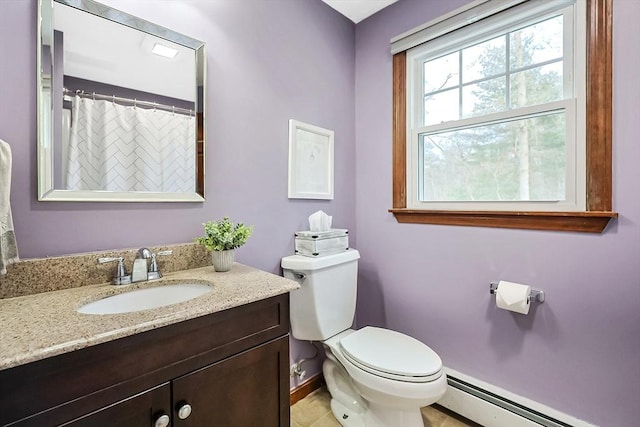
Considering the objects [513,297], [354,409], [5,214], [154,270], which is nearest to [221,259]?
[154,270]

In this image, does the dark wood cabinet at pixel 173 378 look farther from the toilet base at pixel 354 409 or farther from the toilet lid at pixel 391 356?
the toilet base at pixel 354 409

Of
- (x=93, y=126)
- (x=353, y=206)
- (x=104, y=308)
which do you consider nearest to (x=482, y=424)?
(x=353, y=206)

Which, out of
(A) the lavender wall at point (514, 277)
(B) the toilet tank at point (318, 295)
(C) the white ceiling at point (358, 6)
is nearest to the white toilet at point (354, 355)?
(B) the toilet tank at point (318, 295)

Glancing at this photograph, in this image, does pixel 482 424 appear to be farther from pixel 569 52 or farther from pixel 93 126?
pixel 93 126

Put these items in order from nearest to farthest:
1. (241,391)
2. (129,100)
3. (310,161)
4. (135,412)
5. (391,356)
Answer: (135,412)
(241,391)
(129,100)
(391,356)
(310,161)

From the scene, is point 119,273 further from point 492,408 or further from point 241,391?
point 492,408

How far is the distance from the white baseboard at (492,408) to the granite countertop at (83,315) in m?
1.20

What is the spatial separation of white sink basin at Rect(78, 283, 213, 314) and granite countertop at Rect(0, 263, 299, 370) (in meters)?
0.02

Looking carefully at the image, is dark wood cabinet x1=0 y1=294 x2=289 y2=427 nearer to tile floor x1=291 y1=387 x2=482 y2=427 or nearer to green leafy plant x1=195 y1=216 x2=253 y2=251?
green leafy plant x1=195 y1=216 x2=253 y2=251

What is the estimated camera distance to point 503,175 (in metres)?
1.50

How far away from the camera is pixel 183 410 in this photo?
78cm

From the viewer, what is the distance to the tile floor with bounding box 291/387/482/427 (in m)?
1.51

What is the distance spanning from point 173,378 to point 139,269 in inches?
18.3

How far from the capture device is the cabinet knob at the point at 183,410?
0.77 meters
